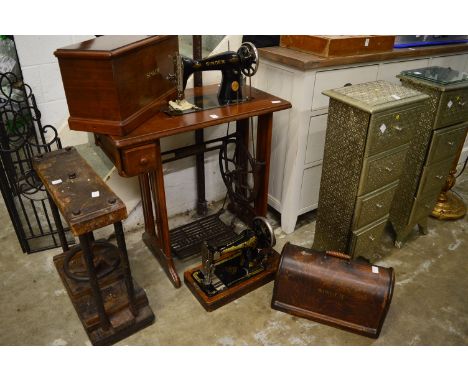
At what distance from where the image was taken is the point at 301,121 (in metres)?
2.46

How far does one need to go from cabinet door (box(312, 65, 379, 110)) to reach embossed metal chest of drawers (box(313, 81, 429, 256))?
0.24m

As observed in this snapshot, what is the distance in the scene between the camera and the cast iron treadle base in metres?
2.62

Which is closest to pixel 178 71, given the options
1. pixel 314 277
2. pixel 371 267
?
pixel 314 277

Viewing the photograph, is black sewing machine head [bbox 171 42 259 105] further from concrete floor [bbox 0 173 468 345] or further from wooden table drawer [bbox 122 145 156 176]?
concrete floor [bbox 0 173 468 345]

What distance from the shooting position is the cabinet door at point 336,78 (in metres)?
2.38

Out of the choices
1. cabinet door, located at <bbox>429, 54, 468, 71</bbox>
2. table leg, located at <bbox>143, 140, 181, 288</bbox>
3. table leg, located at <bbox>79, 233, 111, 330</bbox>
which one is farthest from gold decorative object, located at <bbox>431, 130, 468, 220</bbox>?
table leg, located at <bbox>79, 233, 111, 330</bbox>

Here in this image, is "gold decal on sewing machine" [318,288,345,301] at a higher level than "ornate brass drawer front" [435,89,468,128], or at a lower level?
lower

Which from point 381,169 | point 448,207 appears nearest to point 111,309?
point 381,169


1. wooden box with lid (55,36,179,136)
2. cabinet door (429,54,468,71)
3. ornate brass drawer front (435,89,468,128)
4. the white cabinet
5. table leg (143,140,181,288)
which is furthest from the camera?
cabinet door (429,54,468,71)

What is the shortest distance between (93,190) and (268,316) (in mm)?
1187

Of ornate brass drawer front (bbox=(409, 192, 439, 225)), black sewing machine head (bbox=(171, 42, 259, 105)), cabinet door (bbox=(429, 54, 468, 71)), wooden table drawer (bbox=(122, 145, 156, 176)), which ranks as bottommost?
ornate brass drawer front (bbox=(409, 192, 439, 225))

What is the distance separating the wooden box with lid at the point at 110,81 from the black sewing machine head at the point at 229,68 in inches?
7.4

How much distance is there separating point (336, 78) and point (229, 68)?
702 mm

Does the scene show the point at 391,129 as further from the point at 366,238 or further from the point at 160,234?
the point at 160,234
